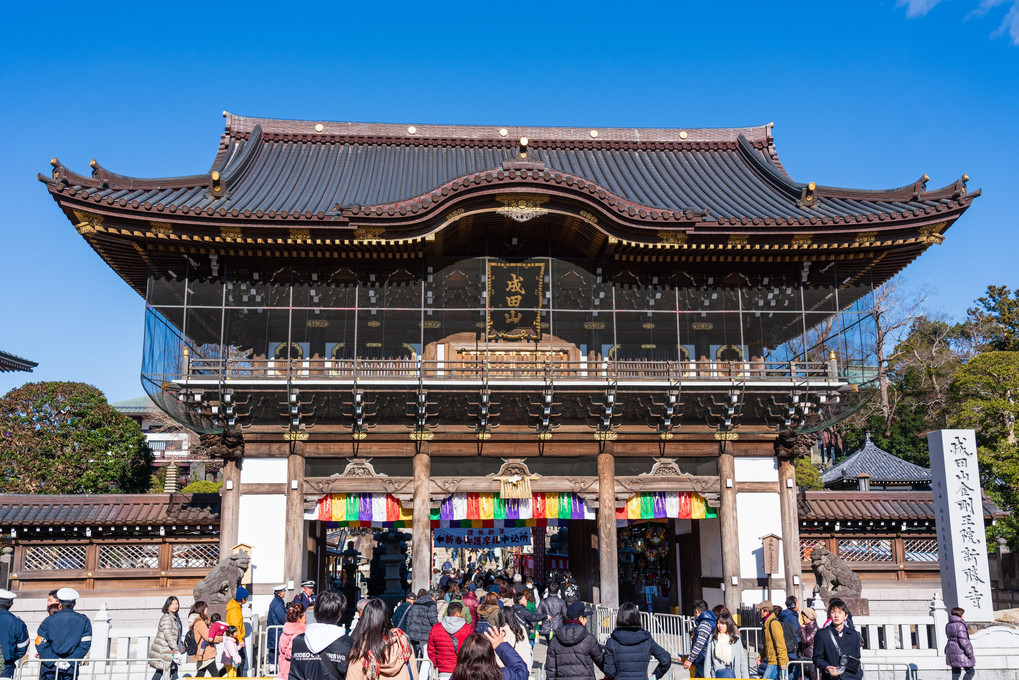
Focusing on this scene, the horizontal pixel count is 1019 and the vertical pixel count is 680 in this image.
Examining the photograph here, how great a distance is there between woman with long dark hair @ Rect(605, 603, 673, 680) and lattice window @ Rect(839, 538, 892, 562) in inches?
599

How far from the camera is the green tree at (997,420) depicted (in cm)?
2884

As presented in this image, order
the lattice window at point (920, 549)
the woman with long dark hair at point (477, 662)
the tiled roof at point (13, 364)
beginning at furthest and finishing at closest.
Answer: the tiled roof at point (13, 364), the lattice window at point (920, 549), the woman with long dark hair at point (477, 662)

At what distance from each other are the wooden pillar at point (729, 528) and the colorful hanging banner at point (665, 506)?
0.48 metres

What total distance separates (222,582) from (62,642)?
616 centimetres

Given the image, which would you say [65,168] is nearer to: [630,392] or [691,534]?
[630,392]

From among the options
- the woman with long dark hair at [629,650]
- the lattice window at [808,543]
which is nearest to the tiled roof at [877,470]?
the lattice window at [808,543]

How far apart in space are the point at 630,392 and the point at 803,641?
847 cm

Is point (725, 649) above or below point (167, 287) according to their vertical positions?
below

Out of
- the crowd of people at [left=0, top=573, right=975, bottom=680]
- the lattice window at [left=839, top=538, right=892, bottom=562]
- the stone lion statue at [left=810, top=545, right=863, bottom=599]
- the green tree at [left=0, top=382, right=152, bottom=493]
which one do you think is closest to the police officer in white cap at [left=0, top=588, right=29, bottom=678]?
the crowd of people at [left=0, top=573, right=975, bottom=680]

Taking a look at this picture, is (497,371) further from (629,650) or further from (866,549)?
(629,650)

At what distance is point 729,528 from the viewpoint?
65.3ft

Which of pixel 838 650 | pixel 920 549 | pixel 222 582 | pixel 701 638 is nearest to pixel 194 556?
pixel 222 582

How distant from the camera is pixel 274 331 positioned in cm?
2041

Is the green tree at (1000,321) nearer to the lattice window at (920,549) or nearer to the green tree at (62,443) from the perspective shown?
the lattice window at (920,549)
